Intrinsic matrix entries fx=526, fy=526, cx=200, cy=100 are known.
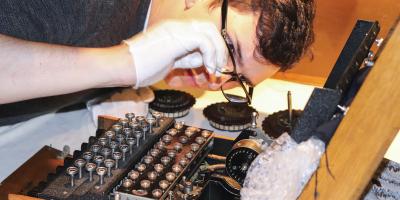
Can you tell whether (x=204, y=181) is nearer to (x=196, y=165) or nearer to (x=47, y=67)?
(x=196, y=165)

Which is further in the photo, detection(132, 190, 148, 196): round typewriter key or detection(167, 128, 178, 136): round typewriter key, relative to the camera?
detection(167, 128, 178, 136): round typewriter key

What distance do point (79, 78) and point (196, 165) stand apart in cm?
24

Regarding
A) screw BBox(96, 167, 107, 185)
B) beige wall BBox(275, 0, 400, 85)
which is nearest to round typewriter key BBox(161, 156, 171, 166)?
screw BBox(96, 167, 107, 185)

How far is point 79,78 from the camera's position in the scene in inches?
32.8

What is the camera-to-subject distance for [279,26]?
0.98 metres

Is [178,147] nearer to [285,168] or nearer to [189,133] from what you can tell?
[189,133]

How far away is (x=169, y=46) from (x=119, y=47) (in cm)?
8

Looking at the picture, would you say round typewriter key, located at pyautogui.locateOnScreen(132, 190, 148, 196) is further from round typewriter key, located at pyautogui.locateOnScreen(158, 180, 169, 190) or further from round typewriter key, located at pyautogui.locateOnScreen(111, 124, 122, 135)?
round typewriter key, located at pyautogui.locateOnScreen(111, 124, 122, 135)

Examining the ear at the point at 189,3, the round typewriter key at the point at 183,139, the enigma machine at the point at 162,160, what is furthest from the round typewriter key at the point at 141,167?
the ear at the point at 189,3

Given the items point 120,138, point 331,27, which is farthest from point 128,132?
point 331,27

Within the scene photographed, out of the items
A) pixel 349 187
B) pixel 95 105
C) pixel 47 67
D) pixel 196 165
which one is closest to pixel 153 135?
pixel 196 165

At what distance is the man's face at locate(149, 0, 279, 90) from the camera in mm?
989

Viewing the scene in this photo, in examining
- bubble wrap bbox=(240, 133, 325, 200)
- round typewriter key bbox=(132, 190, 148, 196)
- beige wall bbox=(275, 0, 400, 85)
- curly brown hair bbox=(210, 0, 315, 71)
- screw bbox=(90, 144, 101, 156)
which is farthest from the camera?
beige wall bbox=(275, 0, 400, 85)

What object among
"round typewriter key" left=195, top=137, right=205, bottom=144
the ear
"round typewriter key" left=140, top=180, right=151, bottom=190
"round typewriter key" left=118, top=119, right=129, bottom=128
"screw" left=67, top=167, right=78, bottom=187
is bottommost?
"screw" left=67, top=167, right=78, bottom=187
